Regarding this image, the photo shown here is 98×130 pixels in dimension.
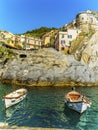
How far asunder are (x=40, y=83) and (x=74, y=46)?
77.9ft

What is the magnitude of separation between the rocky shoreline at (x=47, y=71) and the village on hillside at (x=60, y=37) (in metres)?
12.4

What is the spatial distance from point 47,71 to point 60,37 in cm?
2175

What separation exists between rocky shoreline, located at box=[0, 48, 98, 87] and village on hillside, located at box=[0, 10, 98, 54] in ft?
40.7

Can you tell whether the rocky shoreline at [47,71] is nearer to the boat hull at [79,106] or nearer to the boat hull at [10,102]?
the boat hull at [10,102]

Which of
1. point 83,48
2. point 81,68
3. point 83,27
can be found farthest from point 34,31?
point 81,68

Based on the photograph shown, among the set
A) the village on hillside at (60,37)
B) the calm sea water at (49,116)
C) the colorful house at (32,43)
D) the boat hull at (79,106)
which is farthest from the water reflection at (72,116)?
the colorful house at (32,43)

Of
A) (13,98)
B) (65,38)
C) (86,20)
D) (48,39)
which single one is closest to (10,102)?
(13,98)

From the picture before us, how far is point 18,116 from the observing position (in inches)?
1347

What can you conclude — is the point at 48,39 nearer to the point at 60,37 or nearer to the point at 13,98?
the point at 60,37

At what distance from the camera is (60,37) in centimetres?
8994

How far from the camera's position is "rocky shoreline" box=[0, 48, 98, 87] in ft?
234

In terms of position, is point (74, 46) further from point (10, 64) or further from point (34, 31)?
point (34, 31)

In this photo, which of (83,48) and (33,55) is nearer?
(33,55)

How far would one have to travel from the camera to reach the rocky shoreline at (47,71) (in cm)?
7138
